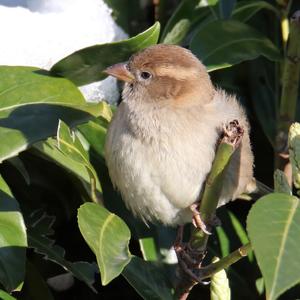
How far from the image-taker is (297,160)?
1.62 meters

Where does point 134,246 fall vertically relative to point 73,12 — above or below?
below

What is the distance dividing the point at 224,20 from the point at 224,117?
1.29 ft

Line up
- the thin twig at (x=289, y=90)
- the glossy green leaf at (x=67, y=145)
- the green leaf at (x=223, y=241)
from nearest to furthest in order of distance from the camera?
the glossy green leaf at (x=67, y=145) → the thin twig at (x=289, y=90) → the green leaf at (x=223, y=241)

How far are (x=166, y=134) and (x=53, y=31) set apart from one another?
586 mm

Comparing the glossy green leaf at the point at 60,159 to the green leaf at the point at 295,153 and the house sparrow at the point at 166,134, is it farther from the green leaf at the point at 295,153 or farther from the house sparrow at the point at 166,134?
the green leaf at the point at 295,153

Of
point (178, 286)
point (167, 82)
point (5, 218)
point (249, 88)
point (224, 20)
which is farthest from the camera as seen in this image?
point (249, 88)

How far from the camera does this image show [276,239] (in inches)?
56.2

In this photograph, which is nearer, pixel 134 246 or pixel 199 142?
pixel 199 142

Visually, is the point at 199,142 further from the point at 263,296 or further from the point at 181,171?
the point at 263,296

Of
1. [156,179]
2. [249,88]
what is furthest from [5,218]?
[249,88]

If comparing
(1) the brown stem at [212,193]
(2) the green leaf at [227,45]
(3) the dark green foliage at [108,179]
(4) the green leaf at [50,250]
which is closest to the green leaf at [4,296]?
(3) the dark green foliage at [108,179]

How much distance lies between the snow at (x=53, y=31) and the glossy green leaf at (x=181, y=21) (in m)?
0.22

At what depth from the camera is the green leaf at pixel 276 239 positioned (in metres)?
1.33

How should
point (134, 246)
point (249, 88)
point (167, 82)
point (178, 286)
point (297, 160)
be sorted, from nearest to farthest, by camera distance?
point (297, 160) < point (178, 286) < point (167, 82) < point (134, 246) < point (249, 88)
